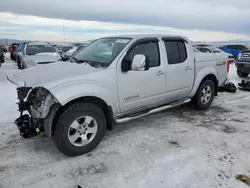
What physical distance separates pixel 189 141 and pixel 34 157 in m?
2.54

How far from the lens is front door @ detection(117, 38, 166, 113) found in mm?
3863

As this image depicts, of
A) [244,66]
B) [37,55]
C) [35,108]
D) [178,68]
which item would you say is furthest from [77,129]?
[244,66]

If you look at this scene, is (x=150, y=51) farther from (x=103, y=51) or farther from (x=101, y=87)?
(x=101, y=87)

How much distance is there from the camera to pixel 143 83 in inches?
161

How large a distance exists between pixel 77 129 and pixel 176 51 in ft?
8.72

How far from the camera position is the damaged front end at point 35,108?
3247 mm

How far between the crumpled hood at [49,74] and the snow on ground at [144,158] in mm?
1132

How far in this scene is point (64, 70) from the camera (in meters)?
3.64

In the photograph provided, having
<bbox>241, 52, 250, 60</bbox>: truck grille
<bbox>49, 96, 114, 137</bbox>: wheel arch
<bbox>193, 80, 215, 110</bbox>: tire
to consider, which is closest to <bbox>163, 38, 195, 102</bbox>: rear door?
<bbox>193, 80, 215, 110</bbox>: tire

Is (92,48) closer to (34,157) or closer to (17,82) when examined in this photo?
(17,82)

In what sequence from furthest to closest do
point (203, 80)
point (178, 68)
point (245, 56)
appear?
point (245, 56) → point (203, 80) → point (178, 68)

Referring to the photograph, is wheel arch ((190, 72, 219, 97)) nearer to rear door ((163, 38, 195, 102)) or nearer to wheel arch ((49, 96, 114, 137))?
rear door ((163, 38, 195, 102))

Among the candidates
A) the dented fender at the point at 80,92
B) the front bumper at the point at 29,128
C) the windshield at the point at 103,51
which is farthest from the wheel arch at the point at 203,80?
the front bumper at the point at 29,128

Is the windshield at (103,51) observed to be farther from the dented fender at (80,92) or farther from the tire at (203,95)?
the tire at (203,95)
